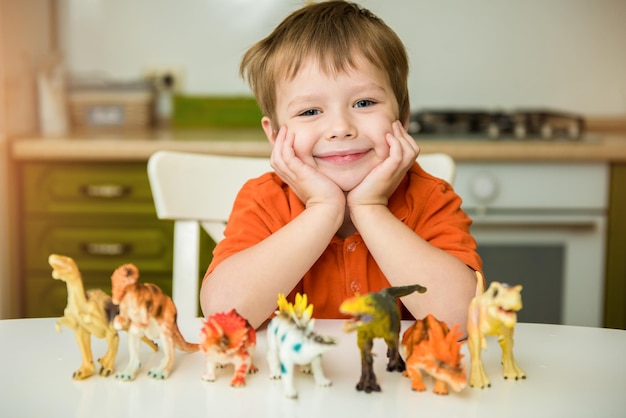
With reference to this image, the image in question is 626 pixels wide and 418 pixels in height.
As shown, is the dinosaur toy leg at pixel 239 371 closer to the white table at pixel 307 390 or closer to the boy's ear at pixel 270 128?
the white table at pixel 307 390

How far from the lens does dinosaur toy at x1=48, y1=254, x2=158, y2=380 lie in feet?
2.35

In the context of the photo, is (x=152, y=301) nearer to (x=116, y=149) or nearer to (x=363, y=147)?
(x=363, y=147)

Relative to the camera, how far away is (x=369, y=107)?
112cm

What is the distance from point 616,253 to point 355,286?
1297 mm

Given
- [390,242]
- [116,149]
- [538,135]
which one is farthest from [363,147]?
[538,135]

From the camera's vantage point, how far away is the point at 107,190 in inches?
86.4

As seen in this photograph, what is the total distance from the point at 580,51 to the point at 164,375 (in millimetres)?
2325

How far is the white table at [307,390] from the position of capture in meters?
0.65

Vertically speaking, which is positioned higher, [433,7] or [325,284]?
[433,7]

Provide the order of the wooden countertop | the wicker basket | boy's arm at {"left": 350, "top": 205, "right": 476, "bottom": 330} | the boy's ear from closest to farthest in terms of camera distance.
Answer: boy's arm at {"left": 350, "top": 205, "right": 476, "bottom": 330} < the boy's ear < the wooden countertop < the wicker basket

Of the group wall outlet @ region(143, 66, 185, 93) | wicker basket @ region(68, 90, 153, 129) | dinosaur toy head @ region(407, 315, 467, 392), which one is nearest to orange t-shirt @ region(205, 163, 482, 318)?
dinosaur toy head @ region(407, 315, 467, 392)

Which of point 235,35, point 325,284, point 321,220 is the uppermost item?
point 235,35

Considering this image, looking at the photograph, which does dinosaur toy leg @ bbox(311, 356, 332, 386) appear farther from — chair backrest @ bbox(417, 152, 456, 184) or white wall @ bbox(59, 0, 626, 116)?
white wall @ bbox(59, 0, 626, 116)

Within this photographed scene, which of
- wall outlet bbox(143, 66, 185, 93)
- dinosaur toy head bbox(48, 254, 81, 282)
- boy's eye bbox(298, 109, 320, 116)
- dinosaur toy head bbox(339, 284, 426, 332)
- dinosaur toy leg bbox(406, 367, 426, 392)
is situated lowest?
dinosaur toy leg bbox(406, 367, 426, 392)
